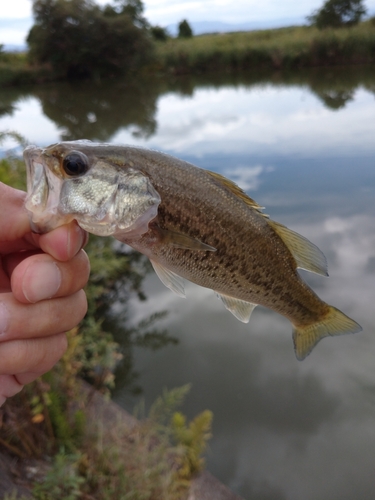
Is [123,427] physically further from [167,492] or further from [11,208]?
[11,208]

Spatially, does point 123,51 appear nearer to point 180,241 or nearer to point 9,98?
point 9,98

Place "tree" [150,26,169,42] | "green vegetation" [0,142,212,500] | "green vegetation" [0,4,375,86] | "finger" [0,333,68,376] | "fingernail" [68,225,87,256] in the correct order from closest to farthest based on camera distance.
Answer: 1. "fingernail" [68,225,87,256]
2. "finger" [0,333,68,376]
3. "green vegetation" [0,142,212,500]
4. "green vegetation" [0,4,375,86]
5. "tree" [150,26,169,42]

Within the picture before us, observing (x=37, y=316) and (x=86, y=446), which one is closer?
(x=37, y=316)

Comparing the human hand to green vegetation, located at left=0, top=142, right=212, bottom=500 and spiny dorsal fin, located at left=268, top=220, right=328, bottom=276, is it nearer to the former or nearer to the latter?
spiny dorsal fin, located at left=268, top=220, right=328, bottom=276

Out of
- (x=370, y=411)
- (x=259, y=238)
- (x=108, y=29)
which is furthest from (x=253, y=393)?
(x=108, y=29)

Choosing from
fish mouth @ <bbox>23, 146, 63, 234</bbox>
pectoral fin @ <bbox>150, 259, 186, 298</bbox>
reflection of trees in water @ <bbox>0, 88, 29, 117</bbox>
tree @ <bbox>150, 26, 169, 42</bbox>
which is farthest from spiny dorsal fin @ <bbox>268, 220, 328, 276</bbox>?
tree @ <bbox>150, 26, 169, 42</bbox>

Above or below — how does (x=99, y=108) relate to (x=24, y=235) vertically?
below

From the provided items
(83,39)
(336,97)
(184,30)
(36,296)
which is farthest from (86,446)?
(184,30)
